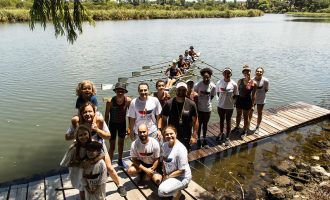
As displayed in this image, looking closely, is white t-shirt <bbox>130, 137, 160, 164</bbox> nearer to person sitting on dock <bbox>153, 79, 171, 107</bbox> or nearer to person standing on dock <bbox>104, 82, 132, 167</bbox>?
person standing on dock <bbox>104, 82, 132, 167</bbox>

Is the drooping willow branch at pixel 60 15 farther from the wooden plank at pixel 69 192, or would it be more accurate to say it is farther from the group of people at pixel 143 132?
the wooden plank at pixel 69 192

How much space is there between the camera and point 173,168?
17.8 feet

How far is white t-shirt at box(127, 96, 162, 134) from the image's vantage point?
240 inches

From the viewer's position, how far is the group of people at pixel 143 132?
4.66 m

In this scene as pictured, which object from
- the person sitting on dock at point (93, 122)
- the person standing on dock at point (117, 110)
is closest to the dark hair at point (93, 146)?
the person sitting on dock at point (93, 122)

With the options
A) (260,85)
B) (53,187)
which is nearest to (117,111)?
(53,187)

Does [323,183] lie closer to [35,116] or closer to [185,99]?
[185,99]

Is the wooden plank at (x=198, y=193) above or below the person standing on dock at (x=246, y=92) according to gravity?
below

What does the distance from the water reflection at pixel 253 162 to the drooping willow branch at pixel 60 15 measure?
4.31m

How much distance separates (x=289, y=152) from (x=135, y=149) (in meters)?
5.43

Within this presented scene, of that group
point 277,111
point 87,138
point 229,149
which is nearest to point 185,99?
point 87,138

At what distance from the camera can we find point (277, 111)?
11.5 meters

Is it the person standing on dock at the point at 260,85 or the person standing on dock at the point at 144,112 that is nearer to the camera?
the person standing on dock at the point at 144,112

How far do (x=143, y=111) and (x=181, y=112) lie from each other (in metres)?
0.87
